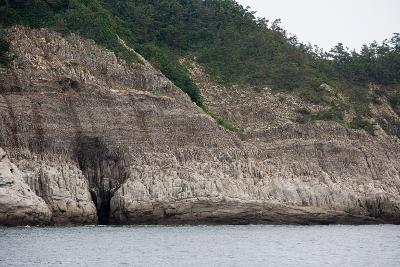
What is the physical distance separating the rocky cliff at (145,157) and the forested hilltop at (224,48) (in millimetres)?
3792

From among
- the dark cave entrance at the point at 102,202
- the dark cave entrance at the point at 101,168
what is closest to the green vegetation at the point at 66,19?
Result: the dark cave entrance at the point at 101,168

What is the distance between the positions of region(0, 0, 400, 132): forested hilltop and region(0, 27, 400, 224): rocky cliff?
12.4 feet

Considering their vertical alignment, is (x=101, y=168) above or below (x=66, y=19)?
below

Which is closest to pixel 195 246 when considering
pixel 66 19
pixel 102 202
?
pixel 102 202

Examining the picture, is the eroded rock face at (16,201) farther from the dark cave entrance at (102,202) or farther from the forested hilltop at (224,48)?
the forested hilltop at (224,48)

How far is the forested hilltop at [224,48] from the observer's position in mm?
87125

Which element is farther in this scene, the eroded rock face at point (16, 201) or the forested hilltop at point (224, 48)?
the forested hilltop at point (224, 48)

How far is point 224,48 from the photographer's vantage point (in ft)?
336

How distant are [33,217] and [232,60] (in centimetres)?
4131

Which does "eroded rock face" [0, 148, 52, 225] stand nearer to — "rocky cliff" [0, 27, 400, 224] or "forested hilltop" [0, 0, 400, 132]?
"rocky cliff" [0, 27, 400, 224]

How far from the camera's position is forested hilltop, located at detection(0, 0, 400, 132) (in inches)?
3430

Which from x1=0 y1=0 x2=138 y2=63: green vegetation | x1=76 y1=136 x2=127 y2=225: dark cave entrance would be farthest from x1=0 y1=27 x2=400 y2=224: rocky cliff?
x1=0 y1=0 x2=138 y2=63: green vegetation

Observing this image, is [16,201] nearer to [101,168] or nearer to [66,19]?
[101,168]

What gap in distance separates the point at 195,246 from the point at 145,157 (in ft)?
62.6
